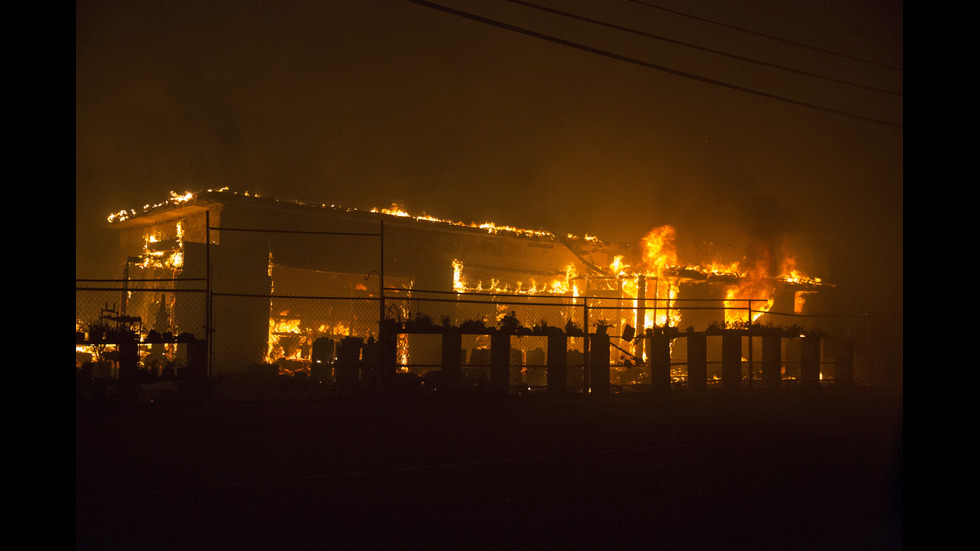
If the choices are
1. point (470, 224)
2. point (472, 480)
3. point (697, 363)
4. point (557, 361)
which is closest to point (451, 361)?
point (557, 361)

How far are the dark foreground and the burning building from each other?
11.6ft

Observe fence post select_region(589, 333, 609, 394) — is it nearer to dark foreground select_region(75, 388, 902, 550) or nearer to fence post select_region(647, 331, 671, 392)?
fence post select_region(647, 331, 671, 392)

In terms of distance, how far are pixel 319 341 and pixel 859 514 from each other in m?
12.1

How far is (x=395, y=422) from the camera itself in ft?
35.4

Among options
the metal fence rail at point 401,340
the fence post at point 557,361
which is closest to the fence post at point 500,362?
the metal fence rail at point 401,340

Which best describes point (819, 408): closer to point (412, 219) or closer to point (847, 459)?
point (847, 459)

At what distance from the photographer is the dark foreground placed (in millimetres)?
5020

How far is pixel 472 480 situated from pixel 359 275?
→ 14.5 metres

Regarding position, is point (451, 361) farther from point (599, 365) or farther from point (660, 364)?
point (660, 364)

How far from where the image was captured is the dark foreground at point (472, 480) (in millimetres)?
5020

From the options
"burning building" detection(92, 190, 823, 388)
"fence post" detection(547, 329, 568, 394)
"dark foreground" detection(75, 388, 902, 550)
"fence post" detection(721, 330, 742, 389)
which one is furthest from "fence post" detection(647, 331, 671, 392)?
"dark foreground" detection(75, 388, 902, 550)
